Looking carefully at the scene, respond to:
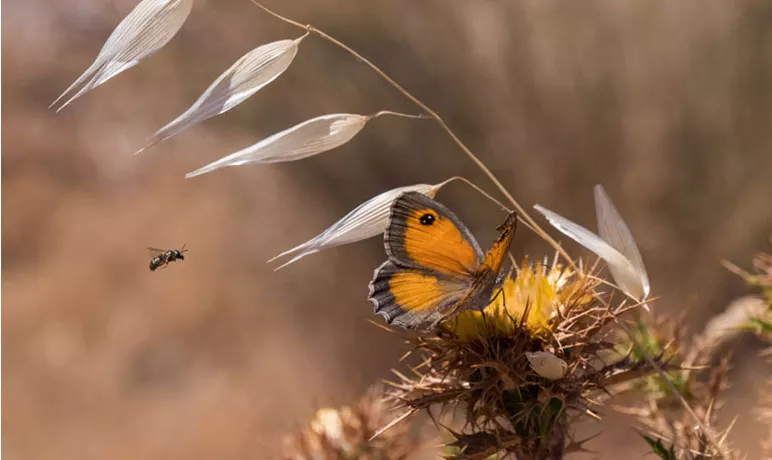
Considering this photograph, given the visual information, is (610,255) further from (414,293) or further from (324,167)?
(324,167)

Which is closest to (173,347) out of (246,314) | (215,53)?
(246,314)

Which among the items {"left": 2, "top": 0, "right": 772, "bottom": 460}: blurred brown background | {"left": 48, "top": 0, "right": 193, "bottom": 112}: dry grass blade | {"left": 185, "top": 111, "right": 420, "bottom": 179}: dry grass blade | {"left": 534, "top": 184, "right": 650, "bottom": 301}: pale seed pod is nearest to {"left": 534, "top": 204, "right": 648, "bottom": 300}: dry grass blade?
{"left": 534, "top": 184, "right": 650, "bottom": 301}: pale seed pod

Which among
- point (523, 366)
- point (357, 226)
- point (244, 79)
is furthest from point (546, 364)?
point (244, 79)

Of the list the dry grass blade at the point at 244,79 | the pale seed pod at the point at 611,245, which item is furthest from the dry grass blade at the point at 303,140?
the pale seed pod at the point at 611,245

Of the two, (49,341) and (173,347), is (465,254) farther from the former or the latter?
(49,341)

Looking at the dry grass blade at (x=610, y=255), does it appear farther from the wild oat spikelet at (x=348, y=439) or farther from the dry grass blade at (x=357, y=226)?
the wild oat spikelet at (x=348, y=439)

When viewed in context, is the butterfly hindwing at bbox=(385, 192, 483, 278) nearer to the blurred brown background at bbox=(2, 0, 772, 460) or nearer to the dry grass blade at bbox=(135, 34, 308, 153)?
the dry grass blade at bbox=(135, 34, 308, 153)
